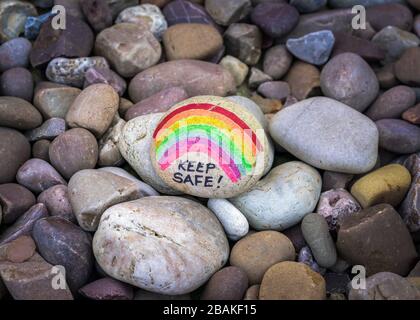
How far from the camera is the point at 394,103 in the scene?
9.99 ft

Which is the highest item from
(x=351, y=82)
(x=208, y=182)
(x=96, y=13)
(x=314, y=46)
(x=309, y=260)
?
(x=96, y=13)

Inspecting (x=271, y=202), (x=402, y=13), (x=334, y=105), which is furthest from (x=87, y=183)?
(x=402, y=13)

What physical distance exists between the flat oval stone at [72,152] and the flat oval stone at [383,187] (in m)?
1.38

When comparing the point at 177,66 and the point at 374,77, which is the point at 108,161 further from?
the point at 374,77

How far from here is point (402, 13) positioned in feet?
11.6

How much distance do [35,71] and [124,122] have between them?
2.37ft

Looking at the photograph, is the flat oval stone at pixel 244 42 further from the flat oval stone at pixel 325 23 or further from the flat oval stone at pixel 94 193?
the flat oval stone at pixel 94 193

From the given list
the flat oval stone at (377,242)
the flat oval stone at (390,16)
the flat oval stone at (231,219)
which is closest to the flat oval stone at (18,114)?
the flat oval stone at (231,219)

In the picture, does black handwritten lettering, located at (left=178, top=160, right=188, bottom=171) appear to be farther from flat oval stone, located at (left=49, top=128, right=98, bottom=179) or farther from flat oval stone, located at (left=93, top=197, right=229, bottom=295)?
flat oval stone, located at (left=49, top=128, right=98, bottom=179)

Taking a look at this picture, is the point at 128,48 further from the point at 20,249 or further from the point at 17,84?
the point at 20,249

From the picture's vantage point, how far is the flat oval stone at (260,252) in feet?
8.14

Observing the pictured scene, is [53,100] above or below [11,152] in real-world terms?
above

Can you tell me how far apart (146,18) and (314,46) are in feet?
3.49

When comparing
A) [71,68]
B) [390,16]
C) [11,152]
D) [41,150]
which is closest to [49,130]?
[41,150]
